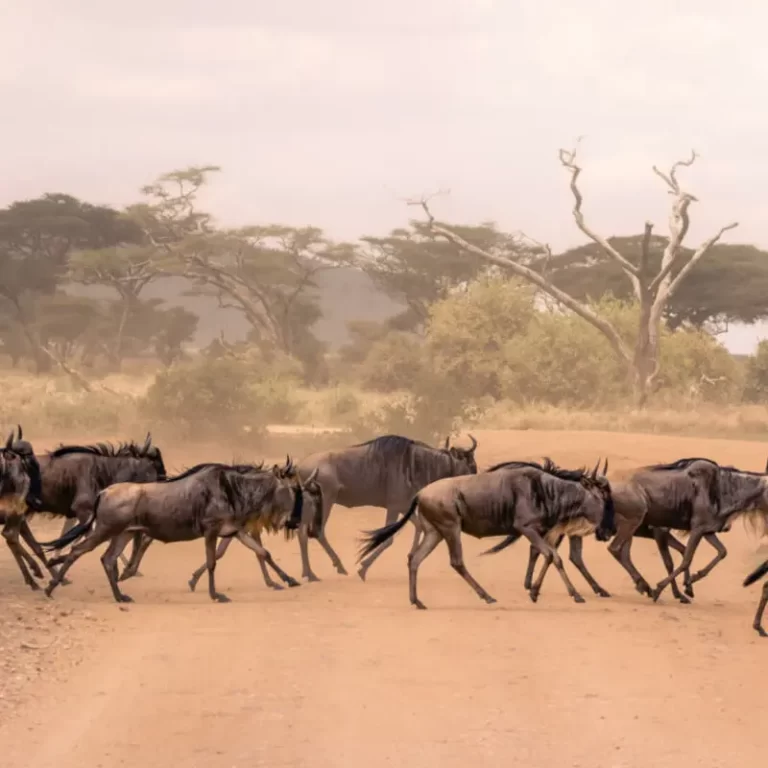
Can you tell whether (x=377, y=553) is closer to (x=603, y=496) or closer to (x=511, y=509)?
(x=511, y=509)

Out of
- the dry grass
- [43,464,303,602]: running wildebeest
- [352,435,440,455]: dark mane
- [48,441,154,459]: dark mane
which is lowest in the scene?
the dry grass

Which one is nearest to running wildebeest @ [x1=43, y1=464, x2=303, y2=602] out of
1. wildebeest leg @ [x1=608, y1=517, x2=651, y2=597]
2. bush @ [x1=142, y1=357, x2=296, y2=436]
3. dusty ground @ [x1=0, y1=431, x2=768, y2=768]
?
dusty ground @ [x1=0, y1=431, x2=768, y2=768]

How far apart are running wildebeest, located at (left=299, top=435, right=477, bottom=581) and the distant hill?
8516cm

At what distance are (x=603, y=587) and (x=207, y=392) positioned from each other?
58.2 feet

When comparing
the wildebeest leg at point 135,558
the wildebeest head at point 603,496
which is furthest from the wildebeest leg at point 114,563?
the wildebeest head at point 603,496

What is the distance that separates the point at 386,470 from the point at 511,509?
8.53 ft

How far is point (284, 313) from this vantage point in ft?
171

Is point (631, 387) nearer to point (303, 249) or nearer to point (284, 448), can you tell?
point (284, 448)

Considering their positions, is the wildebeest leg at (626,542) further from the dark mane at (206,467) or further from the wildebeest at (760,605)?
the dark mane at (206,467)

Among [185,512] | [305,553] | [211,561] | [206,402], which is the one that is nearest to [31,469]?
[185,512]

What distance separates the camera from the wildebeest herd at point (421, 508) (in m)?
11.4

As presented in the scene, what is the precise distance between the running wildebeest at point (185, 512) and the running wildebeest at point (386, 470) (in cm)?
184

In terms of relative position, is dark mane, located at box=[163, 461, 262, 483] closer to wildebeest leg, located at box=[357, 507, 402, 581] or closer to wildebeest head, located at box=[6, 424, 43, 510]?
wildebeest head, located at box=[6, 424, 43, 510]

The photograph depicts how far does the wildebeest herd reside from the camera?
11.4m
